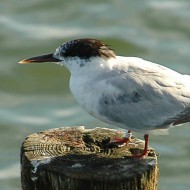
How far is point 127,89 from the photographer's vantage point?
546 centimetres

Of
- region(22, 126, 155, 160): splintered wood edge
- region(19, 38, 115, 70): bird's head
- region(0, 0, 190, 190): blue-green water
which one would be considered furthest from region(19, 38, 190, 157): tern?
region(0, 0, 190, 190): blue-green water

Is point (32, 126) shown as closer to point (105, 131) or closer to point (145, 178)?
point (105, 131)

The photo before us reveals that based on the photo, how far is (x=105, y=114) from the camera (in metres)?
5.56

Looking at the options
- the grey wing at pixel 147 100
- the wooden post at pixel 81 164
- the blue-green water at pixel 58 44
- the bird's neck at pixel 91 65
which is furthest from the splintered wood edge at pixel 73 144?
the blue-green water at pixel 58 44

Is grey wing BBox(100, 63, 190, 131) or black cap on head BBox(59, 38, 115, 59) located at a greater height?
black cap on head BBox(59, 38, 115, 59)

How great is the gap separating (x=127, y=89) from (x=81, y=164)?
89 cm

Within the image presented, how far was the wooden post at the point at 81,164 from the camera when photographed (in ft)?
15.2

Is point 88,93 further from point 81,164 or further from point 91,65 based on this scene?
point 81,164

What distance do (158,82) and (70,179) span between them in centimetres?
128

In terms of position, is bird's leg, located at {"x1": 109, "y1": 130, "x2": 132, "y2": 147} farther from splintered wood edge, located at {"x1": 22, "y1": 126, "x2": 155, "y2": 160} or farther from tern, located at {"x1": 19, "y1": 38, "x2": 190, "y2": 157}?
tern, located at {"x1": 19, "y1": 38, "x2": 190, "y2": 157}

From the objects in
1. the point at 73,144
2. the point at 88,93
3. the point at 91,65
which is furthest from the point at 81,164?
the point at 91,65

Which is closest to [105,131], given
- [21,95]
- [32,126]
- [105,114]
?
[105,114]

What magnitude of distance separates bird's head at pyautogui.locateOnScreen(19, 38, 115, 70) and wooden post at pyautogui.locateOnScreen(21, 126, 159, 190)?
637mm

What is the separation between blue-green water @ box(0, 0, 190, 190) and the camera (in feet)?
26.9
